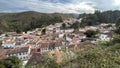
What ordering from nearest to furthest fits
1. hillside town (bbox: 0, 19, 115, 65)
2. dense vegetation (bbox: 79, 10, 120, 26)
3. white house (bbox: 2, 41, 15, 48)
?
hillside town (bbox: 0, 19, 115, 65) < white house (bbox: 2, 41, 15, 48) < dense vegetation (bbox: 79, 10, 120, 26)

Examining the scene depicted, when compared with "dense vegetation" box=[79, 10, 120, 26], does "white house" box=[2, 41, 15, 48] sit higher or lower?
lower

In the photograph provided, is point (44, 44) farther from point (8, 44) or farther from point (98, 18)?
point (98, 18)

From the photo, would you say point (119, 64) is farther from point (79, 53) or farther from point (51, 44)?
point (51, 44)

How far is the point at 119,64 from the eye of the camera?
218 inches

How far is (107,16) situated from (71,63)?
60.4 metres

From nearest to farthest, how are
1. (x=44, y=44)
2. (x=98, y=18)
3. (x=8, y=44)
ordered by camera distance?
(x=44, y=44)
(x=8, y=44)
(x=98, y=18)

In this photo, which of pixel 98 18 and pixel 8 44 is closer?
pixel 8 44

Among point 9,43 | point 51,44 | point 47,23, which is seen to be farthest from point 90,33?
point 47,23

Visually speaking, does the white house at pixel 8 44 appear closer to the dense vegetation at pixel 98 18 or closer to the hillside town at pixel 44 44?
the hillside town at pixel 44 44

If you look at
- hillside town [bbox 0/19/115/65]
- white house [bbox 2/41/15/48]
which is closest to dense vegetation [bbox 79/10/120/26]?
hillside town [bbox 0/19/115/65]

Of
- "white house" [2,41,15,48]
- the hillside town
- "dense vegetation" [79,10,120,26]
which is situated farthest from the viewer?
"dense vegetation" [79,10,120,26]

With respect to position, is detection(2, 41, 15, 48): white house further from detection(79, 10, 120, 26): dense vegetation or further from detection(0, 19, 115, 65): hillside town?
detection(79, 10, 120, 26): dense vegetation

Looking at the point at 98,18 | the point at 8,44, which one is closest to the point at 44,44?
the point at 8,44

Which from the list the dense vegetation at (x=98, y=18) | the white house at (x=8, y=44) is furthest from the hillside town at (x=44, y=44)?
the dense vegetation at (x=98, y=18)
